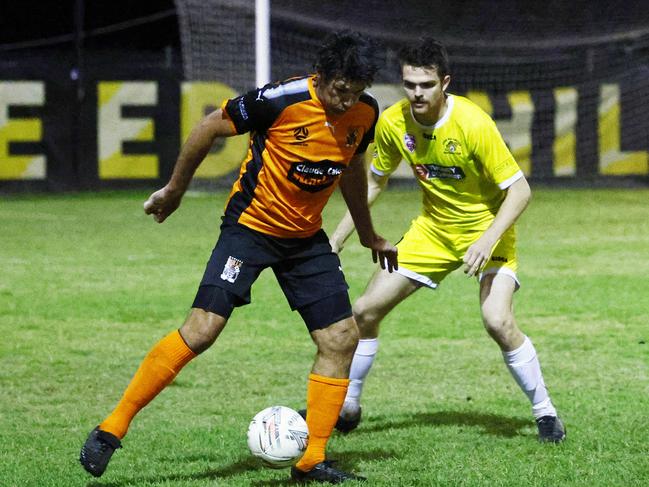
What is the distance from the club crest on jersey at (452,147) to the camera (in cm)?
602

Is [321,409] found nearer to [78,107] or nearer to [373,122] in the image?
[373,122]

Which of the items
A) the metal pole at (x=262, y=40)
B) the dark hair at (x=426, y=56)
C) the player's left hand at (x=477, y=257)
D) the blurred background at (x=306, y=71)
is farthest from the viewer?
the blurred background at (x=306, y=71)

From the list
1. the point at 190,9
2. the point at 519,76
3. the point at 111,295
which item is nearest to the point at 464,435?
the point at 111,295

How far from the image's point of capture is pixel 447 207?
6.30 m

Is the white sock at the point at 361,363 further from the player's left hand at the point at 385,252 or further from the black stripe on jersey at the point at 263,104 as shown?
the black stripe on jersey at the point at 263,104

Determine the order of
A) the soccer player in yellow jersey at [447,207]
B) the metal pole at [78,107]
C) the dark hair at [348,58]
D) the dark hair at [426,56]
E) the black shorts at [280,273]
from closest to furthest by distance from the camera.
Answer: the dark hair at [348,58]
the black shorts at [280,273]
the dark hair at [426,56]
the soccer player in yellow jersey at [447,207]
the metal pole at [78,107]

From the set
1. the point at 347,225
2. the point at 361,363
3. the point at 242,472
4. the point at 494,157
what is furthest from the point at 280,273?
the point at 494,157

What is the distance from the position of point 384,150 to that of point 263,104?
145 cm

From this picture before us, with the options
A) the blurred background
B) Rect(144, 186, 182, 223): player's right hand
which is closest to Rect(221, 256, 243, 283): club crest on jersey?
Rect(144, 186, 182, 223): player's right hand

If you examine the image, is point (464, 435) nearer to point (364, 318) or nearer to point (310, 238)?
point (364, 318)

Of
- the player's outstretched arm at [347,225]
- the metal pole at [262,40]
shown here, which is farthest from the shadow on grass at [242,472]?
the metal pole at [262,40]

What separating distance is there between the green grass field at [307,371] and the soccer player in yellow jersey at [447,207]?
1.25ft

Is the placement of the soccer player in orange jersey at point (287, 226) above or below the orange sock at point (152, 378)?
above

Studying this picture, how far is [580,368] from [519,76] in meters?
16.1
